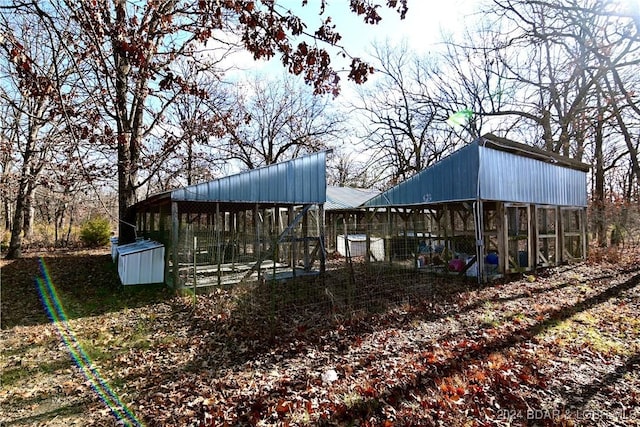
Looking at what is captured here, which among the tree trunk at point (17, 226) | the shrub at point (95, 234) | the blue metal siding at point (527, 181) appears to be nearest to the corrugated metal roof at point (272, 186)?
the blue metal siding at point (527, 181)

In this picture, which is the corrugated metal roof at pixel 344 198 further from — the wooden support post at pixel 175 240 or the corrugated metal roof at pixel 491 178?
the wooden support post at pixel 175 240

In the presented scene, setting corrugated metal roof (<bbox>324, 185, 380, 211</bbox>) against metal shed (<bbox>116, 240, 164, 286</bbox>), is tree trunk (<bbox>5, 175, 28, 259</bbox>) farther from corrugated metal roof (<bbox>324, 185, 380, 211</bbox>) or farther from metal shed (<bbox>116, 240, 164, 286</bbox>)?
corrugated metal roof (<bbox>324, 185, 380, 211</bbox>)

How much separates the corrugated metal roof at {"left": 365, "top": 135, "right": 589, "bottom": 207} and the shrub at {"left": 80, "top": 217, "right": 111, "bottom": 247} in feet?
56.4

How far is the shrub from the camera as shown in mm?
21828

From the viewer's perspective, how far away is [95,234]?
22.0m

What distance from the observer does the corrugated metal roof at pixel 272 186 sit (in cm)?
999

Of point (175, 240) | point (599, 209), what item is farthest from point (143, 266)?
point (599, 209)

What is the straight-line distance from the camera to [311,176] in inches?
481

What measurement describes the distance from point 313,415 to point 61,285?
1043 centimetres

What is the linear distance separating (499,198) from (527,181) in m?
2.33

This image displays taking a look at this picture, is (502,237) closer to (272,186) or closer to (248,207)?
(272,186)

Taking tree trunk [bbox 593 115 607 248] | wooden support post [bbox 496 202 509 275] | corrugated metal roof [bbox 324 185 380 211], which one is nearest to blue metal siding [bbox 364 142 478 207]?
wooden support post [bbox 496 202 509 275]

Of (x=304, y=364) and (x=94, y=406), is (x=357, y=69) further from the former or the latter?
(x=94, y=406)

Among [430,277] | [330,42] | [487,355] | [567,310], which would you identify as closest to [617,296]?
[567,310]
